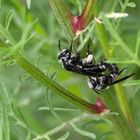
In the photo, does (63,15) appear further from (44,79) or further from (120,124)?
(120,124)

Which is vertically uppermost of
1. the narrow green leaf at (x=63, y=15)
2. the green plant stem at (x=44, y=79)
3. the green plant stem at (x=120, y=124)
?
the narrow green leaf at (x=63, y=15)

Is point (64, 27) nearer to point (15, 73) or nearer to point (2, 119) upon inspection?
point (2, 119)

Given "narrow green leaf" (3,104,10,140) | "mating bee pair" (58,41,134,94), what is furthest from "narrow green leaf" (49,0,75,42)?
"narrow green leaf" (3,104,10,140)

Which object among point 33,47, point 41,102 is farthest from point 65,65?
point 41,102

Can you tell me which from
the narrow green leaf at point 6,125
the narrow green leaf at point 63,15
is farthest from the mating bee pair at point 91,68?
the narrow green leaf at point 6,125

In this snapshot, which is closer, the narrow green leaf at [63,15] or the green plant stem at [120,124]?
the narrow green leaf at [63,15]

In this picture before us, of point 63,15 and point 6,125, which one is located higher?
point 63,15

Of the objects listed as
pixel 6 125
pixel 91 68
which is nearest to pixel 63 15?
pixel 91 68

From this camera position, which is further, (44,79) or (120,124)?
(120,124)

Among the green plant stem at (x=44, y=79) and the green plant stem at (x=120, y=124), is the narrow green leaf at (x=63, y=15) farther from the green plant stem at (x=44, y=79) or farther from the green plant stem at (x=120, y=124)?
the green plant stem at (x=120, y=124)
